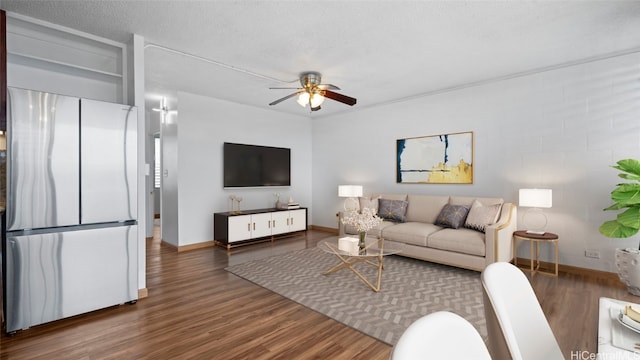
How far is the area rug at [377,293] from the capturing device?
8.70 feet

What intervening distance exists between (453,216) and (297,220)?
3.14 metres

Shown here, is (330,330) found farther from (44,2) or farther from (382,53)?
→ (44,2)

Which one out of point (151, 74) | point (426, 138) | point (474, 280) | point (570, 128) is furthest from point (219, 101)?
point (570, 128)

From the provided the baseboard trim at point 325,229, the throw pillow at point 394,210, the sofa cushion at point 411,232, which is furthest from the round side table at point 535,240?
the baseboard trim at point 325,229

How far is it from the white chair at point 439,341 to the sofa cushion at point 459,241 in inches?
133

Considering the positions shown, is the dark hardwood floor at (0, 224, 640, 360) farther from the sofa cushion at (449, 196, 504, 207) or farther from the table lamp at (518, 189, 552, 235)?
the sofa cushion at (449, 196, 504, 207)

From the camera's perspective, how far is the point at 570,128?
3914 millimetres

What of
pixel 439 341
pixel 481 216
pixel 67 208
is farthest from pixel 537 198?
pixel 67 208

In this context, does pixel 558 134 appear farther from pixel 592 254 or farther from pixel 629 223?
pixel 592 254

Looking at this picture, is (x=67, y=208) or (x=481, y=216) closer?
(x=67, y=208)

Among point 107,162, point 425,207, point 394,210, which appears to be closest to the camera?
point 107,162

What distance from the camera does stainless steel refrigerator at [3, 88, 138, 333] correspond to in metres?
2.42

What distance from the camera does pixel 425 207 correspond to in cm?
493

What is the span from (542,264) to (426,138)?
99.4 inches
